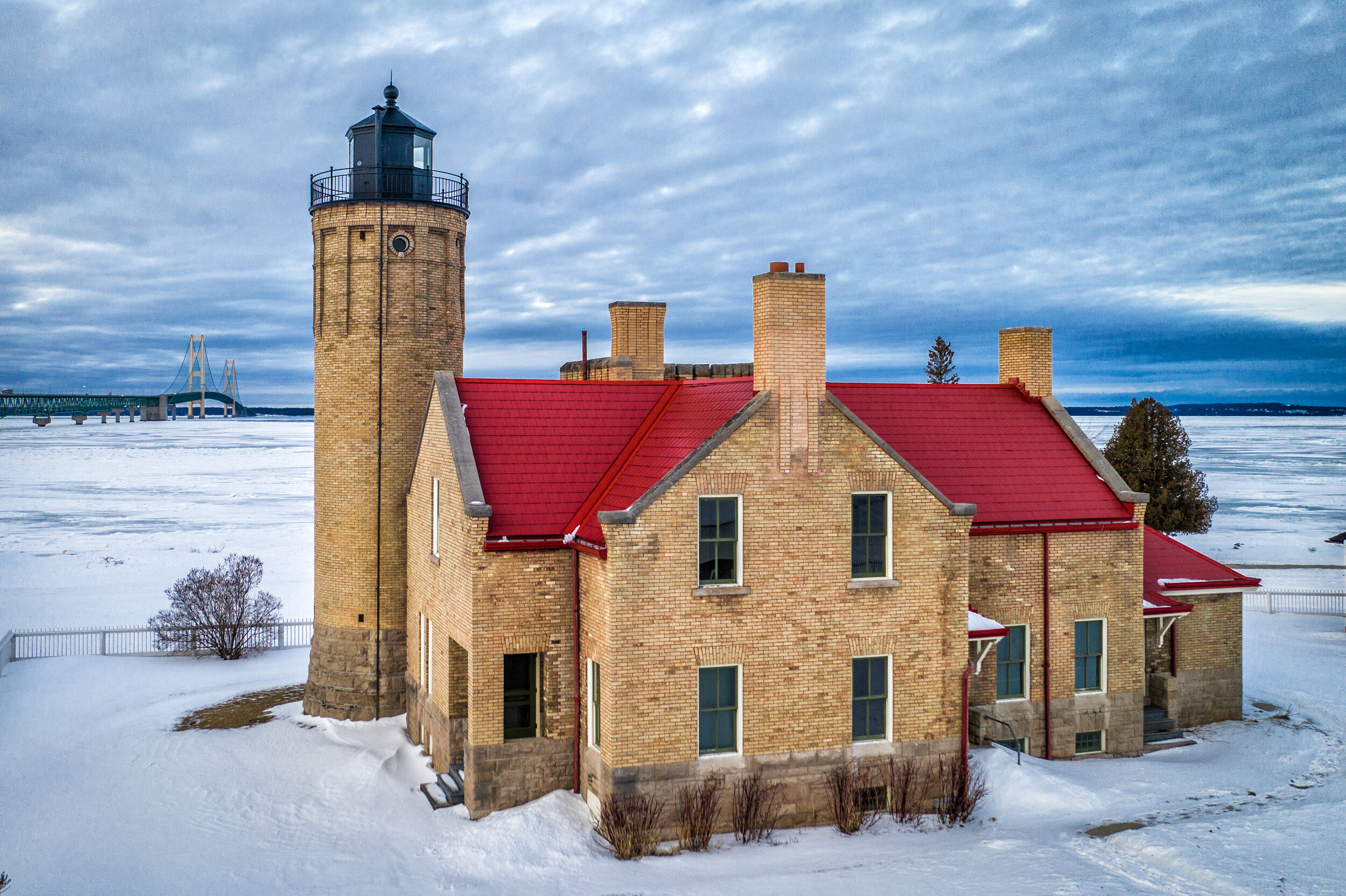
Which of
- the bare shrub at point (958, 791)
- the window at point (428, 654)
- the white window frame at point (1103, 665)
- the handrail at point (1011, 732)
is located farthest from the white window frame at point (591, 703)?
the white window frame at point (1103, 665)

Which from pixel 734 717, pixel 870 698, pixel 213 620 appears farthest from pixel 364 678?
pixel 870 698

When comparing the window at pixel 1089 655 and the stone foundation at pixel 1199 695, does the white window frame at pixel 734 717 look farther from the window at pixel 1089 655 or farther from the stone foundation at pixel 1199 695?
the stone foundation at pixel 1199 695

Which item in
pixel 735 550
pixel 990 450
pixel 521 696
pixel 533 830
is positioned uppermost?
pixel 990 450

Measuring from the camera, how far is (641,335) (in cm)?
2623

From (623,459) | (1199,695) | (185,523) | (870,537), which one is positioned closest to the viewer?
(870,537)

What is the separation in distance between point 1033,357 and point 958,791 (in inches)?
438

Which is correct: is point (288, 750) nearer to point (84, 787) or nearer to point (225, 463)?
point (84, 787)

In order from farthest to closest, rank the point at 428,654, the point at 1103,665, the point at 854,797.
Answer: the point at 428,654
the point at 1103,665
the point at 854,797

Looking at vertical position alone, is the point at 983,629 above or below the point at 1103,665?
above

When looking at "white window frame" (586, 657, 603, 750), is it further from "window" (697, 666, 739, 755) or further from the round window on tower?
the round window on tower

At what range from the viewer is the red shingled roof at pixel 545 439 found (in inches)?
706

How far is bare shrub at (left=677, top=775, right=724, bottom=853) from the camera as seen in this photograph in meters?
15.8

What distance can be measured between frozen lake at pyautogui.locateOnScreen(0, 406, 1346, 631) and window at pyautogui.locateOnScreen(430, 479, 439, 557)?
65.1 ft

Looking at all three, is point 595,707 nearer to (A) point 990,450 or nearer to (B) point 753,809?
(B) point 753,809
